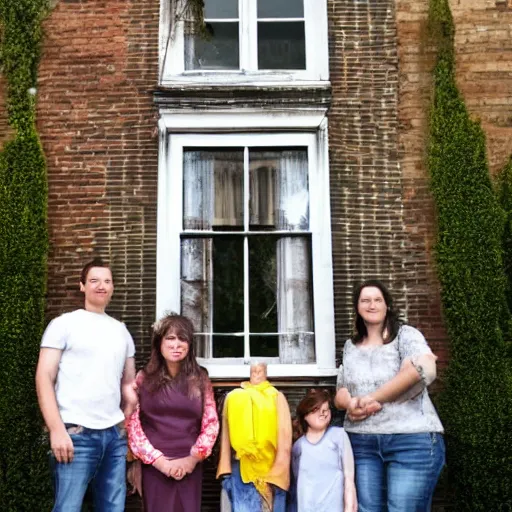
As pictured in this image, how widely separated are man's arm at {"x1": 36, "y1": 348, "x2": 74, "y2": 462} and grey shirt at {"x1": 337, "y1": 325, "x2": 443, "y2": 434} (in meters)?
1.93

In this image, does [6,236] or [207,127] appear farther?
[207,127]

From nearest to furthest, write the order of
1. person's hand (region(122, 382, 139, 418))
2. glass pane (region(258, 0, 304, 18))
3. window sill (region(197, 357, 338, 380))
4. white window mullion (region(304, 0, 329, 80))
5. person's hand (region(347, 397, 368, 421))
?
person's hand (region(347, 397, 368, 421)) < person's hand (region(122, 382, 139, 418)) < window sill (region(197, 357, 338, 380)) < white window mullion (region(304, 0, 329, 80)) < glass pane (region(258, 0, 304, 18))

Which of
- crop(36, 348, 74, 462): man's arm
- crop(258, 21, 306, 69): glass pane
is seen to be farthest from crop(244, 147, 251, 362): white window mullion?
crop(36, 348, 74, 462): man's arm

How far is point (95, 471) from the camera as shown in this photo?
15.8ft

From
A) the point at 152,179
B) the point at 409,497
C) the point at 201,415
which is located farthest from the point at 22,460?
the point at 409,497

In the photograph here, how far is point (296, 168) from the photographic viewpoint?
6.80 meters

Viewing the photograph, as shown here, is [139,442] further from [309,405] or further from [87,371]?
[309,405]

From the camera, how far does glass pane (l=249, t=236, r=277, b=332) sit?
6527 millimetres

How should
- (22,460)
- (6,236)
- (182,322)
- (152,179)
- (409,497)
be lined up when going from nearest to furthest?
(409,497), (182,322), (22,460), (6,236), (152,179)

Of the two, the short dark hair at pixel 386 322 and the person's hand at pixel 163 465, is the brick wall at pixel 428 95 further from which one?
the person's hand at pixel 163 465

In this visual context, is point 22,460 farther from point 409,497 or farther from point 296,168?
point 296,168

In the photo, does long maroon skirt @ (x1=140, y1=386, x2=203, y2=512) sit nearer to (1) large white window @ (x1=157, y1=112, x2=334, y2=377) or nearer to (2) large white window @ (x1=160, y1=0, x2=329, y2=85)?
(1) large white window @ (x1=157, y1=112, x2=334, y2=377)

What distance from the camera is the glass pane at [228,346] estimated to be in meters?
6.43

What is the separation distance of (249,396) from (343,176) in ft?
8.22
